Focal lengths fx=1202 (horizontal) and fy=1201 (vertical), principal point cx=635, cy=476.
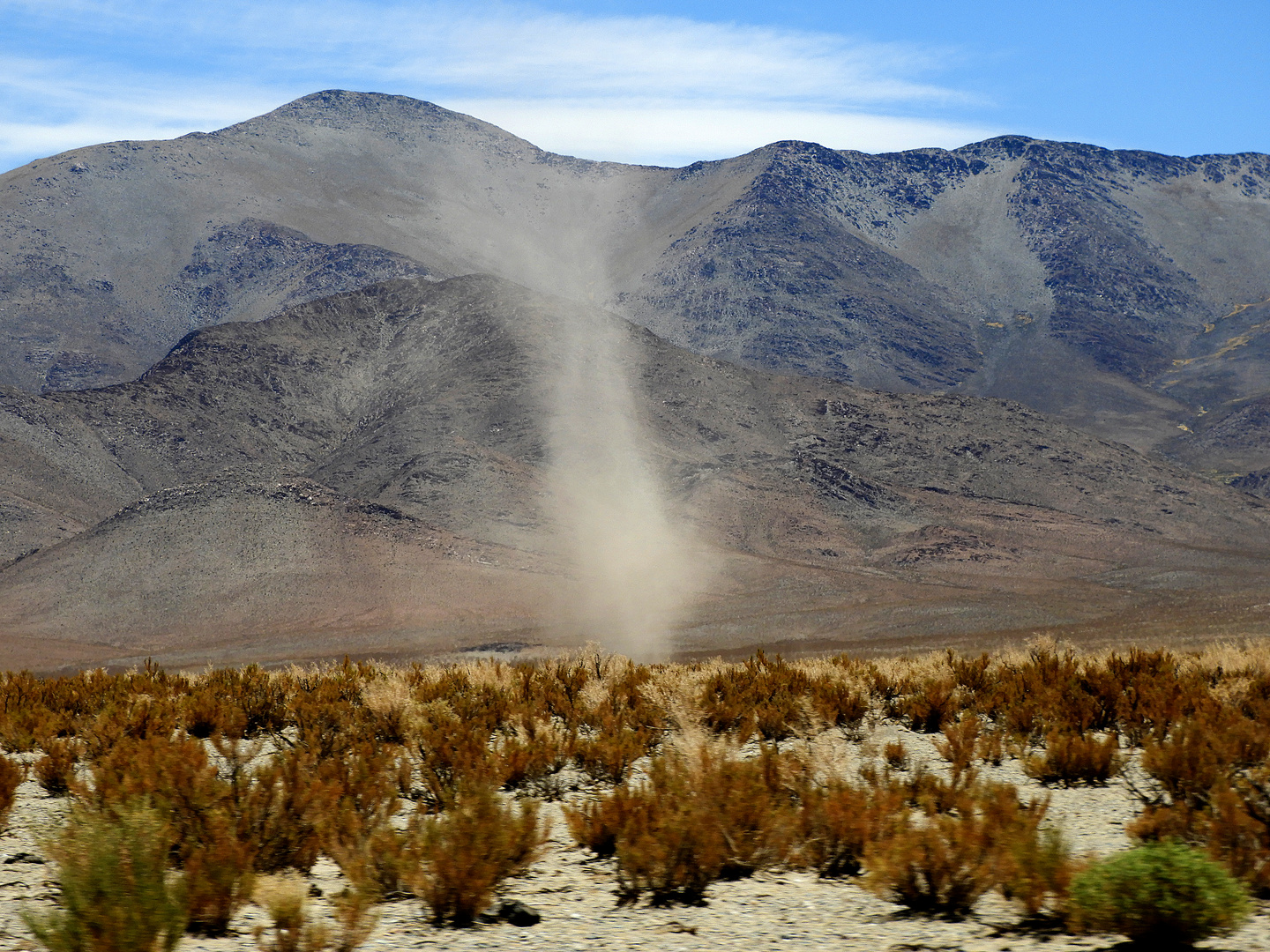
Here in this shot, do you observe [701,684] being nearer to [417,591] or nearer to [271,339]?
[417,591]

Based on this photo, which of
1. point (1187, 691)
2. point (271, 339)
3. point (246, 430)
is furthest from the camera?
point (271, 339)

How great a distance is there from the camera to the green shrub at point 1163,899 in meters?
6.05

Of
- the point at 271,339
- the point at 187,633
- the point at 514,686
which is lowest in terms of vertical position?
the point at 187,633

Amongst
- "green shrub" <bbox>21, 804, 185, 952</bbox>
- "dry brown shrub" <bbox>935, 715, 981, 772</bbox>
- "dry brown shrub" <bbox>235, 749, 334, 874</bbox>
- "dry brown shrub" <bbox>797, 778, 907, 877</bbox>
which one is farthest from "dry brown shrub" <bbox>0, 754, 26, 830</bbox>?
"dry brown shrub" <bbox>935, 715, 981, 772</bbox>

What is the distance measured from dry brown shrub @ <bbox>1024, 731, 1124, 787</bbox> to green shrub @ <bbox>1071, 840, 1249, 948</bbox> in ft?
15.6

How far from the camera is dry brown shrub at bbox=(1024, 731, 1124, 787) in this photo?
11.0 m

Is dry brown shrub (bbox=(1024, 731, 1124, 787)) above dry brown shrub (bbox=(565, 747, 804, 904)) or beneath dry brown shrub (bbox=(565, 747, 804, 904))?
beneath

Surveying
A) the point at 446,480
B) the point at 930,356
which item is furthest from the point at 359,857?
the point at 930,356

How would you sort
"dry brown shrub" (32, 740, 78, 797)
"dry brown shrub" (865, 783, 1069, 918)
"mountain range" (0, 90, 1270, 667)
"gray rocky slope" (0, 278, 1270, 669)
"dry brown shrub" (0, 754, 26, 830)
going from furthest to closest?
1. "mountain range" (0, 90, 1270, 667)
2. "gray rocky slope" (0, 278, 1270, 669)
3. "dry brown shrub" (32, 740, 78, 797)
4. "dry brown shrub" (0, 754, 26, 830)
5. "dry brown shrub" (865, 783, 1069, 918)

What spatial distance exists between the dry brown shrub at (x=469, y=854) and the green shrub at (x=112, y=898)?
150cm

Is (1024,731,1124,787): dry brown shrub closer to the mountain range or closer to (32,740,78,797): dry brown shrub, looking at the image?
(32,740,78,797): dry brown shrub

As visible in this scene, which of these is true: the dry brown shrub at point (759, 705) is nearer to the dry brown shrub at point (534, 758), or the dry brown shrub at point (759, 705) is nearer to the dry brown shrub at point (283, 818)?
the dry brown shrub at point (534, 758)

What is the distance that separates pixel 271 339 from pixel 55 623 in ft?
174

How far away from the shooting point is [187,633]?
63344 millimetres
